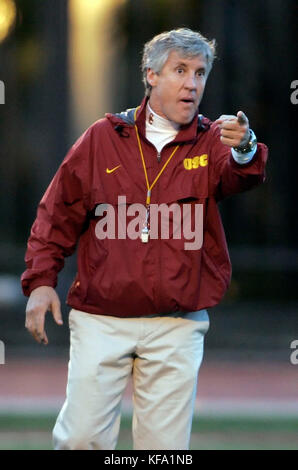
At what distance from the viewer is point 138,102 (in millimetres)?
10133

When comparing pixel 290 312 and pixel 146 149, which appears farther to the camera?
pixel 290 312

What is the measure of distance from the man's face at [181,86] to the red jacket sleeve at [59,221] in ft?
1.27

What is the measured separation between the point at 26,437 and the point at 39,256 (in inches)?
93.8

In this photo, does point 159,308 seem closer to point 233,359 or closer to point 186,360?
point 186,360

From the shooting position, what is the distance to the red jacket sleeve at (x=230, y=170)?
429cm

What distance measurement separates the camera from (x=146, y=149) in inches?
176

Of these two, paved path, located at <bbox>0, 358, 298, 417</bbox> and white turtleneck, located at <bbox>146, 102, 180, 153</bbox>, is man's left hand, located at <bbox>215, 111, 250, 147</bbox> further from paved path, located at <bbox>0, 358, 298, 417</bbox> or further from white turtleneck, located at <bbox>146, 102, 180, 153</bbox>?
paved path, located at <bbox>0, 358, 298, 417</bbox>

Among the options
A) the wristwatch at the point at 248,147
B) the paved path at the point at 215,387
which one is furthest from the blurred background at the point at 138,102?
the wristwatch at the point at 248,147

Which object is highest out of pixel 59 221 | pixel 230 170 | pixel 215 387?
pixel 230 170

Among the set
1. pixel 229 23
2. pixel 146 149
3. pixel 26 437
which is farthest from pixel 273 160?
pixel 146 149

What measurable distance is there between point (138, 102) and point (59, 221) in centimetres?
573

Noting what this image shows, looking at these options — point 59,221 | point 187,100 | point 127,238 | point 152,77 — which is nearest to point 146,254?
point 127,238

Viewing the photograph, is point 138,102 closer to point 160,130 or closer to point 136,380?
point 160,130

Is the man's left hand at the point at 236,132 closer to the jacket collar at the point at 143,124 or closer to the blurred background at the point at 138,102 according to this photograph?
the jacket collar at the point at 143,124
